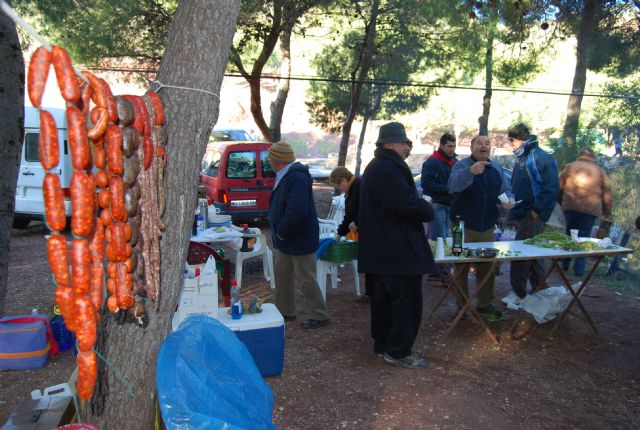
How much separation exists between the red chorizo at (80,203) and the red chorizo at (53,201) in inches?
1.4

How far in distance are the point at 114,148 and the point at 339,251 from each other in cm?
433

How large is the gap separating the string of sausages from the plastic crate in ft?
12.7

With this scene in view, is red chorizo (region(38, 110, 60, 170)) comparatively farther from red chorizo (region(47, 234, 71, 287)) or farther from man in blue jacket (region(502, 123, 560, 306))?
man in blue jacket (region(502, 123, 560, 306))

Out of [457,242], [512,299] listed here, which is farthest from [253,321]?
[512,299]

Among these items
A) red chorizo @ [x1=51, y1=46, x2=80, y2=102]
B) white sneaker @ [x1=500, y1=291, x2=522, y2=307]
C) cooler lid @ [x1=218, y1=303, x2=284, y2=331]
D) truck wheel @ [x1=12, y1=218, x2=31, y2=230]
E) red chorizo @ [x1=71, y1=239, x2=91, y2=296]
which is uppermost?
red chorizo @ [x1=51, y1=46, x2=80, y2=102]

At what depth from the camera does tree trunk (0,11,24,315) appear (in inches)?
132

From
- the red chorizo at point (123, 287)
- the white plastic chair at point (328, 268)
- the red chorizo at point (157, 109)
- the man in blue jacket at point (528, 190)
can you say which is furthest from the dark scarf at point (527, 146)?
the red chorizo at point (123, 287)

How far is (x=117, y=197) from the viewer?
6.16ft

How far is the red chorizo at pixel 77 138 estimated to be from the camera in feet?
5.43

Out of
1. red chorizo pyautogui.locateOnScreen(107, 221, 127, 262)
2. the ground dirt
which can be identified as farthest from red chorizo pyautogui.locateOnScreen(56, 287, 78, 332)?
the ground dirt

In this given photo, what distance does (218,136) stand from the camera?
19484 mm

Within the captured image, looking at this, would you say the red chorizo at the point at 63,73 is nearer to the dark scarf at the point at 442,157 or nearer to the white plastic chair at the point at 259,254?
the white plastic chair at the point at 259,254

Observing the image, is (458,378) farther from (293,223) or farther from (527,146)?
(527,146)

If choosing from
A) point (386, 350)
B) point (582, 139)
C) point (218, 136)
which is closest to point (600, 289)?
point (386, 350)
